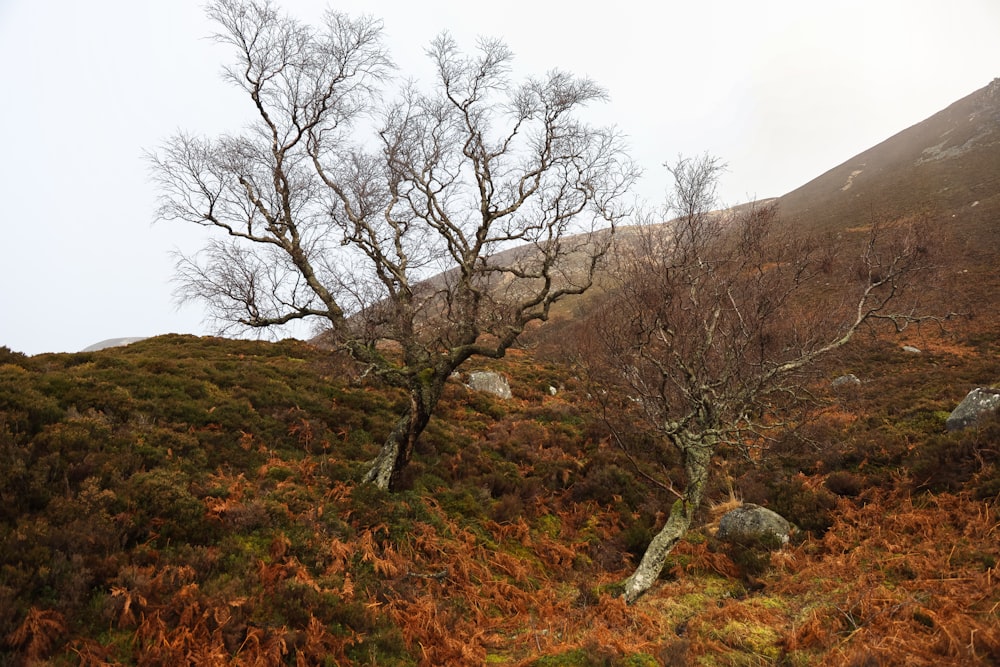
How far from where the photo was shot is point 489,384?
823 inches

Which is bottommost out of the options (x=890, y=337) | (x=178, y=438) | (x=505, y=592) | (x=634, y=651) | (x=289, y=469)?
(x=890, y=337)

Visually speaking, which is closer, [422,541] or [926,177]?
[422,541]

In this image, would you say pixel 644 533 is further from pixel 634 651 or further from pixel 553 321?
pixel 553 321

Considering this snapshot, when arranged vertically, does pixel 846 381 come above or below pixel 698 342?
below

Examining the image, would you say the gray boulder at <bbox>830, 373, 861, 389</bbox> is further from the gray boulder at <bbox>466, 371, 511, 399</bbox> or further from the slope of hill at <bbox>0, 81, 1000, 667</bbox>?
the gray boulder at <bbox>466, 371, 511, 399</bbox>

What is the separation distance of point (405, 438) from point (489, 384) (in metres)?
10.5

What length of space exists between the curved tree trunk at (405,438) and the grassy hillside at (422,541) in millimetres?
682

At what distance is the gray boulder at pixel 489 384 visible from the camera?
20656mm

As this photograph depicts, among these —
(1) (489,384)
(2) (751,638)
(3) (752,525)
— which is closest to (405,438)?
(2) (751,638)

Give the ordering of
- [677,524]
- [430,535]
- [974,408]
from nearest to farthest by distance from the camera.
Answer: [677,524] → [430,535] → [974,408]

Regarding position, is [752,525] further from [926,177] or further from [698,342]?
[926,177]

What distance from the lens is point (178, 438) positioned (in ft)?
31.2

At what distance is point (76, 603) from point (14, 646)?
1.95ft

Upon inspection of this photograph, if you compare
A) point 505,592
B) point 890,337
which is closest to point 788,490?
point 505,592
